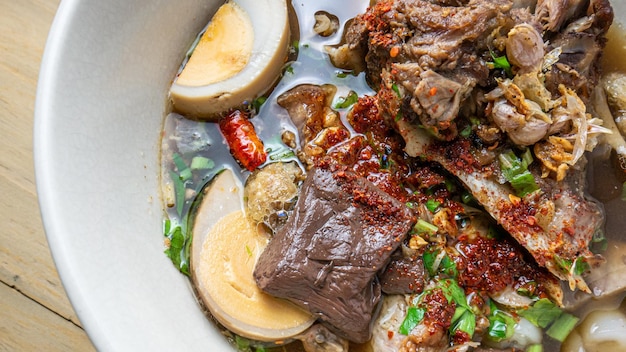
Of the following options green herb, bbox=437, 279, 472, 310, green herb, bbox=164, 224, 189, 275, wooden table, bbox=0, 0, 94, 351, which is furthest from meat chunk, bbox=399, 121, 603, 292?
wooden table, bbox=0, 0, 94, 351

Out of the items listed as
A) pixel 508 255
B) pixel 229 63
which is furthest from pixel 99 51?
pixel 508 255

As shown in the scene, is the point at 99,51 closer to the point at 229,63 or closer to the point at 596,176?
the point at 229,63

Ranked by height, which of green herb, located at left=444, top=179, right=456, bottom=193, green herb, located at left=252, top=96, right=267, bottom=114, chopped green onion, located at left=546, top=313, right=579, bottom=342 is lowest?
chopped green onion, located at left=546, top=313, right=579, bottom=342

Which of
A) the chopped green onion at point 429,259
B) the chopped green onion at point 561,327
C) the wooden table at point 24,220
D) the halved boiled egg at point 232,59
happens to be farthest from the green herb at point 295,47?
the chopped green onion at point 561,327

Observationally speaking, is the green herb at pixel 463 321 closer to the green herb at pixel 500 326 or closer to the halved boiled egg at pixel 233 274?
the green herb at pixel 500 326

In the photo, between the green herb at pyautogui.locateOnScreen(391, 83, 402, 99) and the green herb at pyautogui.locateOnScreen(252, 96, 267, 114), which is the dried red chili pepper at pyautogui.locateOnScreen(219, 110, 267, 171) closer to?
the green herb at pyautogui.locateOnScreen(252, 96, 267, 114)

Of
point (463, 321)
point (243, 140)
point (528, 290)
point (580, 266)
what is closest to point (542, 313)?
point (528, 290)
